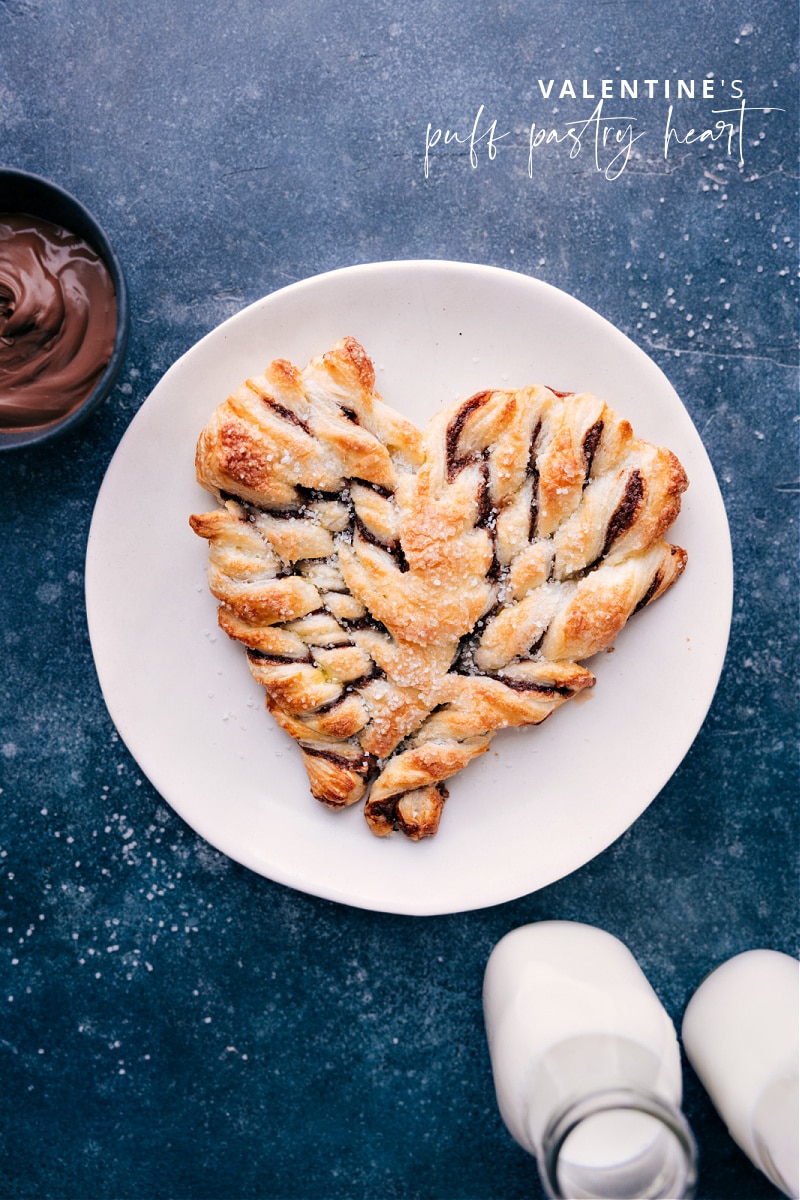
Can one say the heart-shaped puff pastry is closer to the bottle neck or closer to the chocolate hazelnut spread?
the chocolate hazelnut spread

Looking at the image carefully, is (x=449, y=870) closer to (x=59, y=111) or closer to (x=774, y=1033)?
(x=774, y=1033)

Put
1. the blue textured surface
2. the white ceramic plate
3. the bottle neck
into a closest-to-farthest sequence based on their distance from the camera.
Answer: the bottle neck
the white ceramic plate
the blue textured surface

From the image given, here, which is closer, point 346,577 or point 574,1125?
point 574,1125

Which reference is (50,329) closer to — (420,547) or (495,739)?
(420,547)

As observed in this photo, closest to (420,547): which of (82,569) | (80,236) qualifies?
(82,569)

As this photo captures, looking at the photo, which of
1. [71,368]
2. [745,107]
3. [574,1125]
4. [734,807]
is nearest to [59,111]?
[71,368]

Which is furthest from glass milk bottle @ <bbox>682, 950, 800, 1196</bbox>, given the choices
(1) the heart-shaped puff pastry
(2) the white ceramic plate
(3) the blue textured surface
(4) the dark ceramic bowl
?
(4) the dark ceramic bowl
